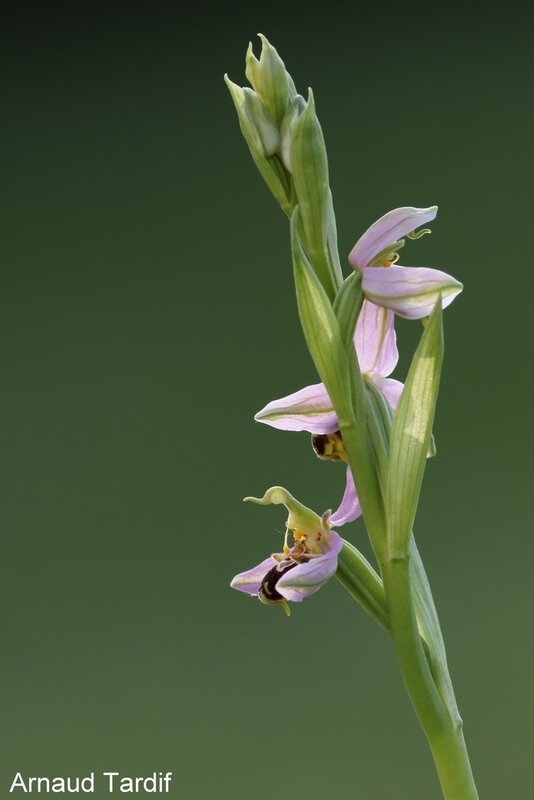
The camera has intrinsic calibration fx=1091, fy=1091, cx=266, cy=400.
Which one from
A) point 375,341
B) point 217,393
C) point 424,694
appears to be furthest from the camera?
point 217,393

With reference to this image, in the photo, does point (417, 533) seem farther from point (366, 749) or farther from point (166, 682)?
point (166, 682)

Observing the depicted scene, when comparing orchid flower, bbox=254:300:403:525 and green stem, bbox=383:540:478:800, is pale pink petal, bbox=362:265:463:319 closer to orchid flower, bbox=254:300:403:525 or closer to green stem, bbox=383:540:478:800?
orchid flower, bbox=254:300:403:525

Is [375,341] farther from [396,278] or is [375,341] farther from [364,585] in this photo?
[364,585]

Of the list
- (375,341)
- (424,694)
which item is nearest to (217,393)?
(375,341)

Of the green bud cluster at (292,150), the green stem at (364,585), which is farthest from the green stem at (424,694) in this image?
the green bud cluster at (292,150)

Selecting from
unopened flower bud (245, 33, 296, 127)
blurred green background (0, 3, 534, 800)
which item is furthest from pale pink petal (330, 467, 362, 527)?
blurred green background (0, 3, 534, 800)

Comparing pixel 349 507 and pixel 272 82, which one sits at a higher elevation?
pixel 272 82

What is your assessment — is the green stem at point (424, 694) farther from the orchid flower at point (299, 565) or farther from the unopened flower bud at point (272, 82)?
the unopened flower bud at point (272, 82)

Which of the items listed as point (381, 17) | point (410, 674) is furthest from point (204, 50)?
point (410, 674)
